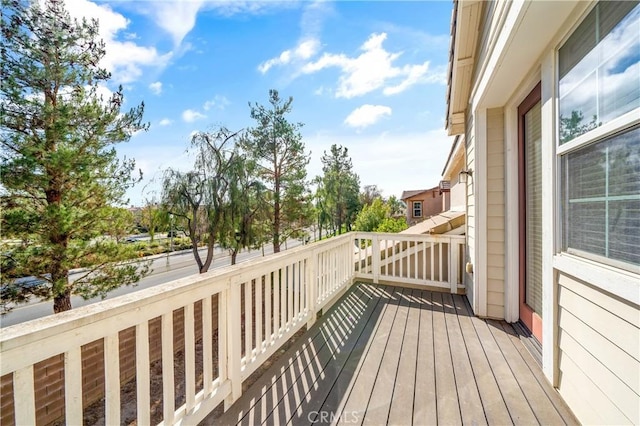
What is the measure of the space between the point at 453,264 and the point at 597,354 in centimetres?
258

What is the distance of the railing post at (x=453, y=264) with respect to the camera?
395 cm

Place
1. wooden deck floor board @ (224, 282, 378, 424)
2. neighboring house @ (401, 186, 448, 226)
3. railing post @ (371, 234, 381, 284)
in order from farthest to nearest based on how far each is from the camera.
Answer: neighboring house @ (401, 186, 448, 226) → railing post @ (371, 234, 381, 284) → wooden deck floor board @ (224, 282, 378, 424)

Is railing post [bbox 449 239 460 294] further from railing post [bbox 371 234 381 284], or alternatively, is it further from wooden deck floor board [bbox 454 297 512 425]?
railing post [bbox 371 234 381 284]

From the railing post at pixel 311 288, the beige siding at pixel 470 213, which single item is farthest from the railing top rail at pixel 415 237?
the railing post at pixel 311 288

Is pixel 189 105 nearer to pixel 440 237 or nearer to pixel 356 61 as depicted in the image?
pixel 356 61

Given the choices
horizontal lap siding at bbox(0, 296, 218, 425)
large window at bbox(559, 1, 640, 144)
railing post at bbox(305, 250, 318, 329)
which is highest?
large window at bbox(559, 1, 640, 144)

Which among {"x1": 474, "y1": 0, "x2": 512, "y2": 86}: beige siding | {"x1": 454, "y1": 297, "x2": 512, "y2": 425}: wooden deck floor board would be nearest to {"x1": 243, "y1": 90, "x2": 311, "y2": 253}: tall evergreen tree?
{"x1": 454, "y1": 297, "x2": 512, "y2": 425}: wooden deck floor board

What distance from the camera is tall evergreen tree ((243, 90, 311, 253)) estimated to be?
13227 mm

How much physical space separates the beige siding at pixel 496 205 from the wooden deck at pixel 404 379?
0.44 m

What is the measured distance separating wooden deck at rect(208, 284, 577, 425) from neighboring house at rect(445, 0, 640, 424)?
24 cm

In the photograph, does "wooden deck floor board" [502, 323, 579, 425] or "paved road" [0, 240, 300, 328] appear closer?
"wooden deck floor board" [502, 323, 579, 425]

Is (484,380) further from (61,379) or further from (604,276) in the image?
(61,379)

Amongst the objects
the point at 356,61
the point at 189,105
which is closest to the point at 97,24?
the point at 189,105

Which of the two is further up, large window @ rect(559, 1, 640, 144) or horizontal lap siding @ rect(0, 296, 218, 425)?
large window @ rect(559, 1, 640, 144)
